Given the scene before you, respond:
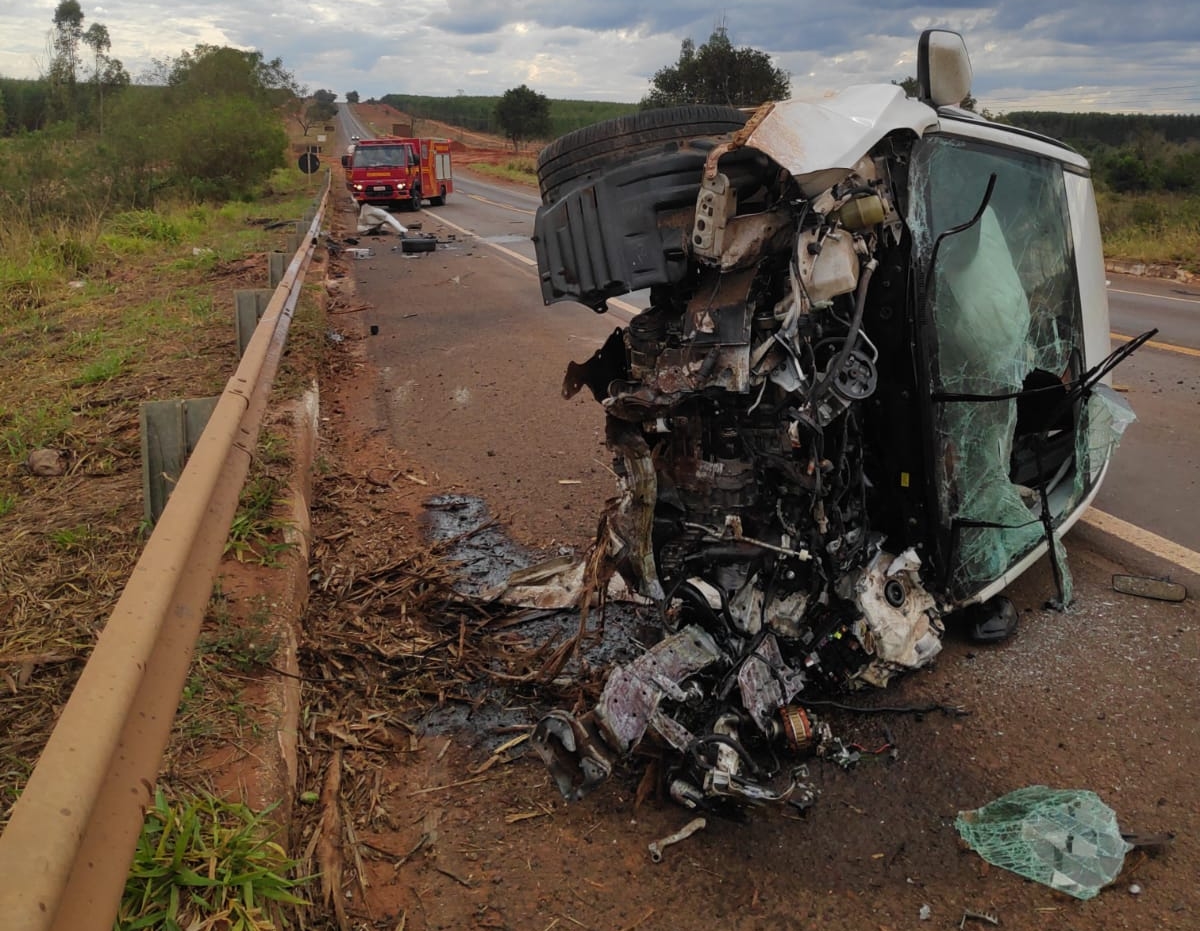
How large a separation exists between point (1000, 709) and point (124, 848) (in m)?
2.66

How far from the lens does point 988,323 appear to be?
3293mm

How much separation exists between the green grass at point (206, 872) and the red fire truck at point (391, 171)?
2727cm

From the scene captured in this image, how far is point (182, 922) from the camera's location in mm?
1917

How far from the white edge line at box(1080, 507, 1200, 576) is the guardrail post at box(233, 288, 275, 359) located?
15.6 feet

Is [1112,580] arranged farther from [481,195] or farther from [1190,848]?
[481,195]

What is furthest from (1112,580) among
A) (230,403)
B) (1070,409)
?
(230,403)

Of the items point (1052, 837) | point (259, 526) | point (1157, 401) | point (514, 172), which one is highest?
A: point (514, 172)

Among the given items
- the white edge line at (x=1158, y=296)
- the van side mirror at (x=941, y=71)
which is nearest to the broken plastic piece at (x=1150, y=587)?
the van side mirror at (x=941, y=71)

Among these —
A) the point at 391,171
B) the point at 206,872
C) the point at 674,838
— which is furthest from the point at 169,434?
the point at 391,171

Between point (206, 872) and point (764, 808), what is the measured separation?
1.49 meters

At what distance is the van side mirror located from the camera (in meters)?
3.36

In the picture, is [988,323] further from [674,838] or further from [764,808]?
[674,838]

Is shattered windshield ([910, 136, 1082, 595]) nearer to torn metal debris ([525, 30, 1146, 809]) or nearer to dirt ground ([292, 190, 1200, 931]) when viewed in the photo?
torn metal debris ([525, 30, 1146, 809])

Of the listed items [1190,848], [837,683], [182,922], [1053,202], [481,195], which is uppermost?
[481,195]
